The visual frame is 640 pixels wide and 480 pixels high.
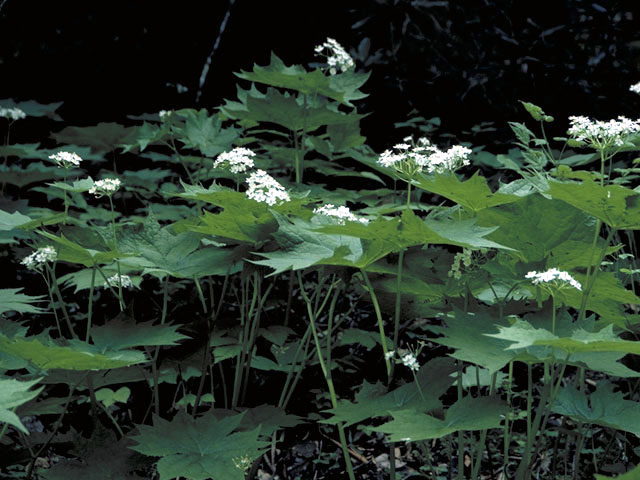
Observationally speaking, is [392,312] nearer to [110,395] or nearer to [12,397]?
[12,397]

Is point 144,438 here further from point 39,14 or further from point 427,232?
point 39,14

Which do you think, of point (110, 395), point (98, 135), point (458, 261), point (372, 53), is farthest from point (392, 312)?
point (372, 53)

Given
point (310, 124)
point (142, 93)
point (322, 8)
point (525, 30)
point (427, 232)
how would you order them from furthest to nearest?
1. point (142, 93)
2. point (322, 8)
3. point (525, 30)
4. point (310, 124)
5. point (427, 232)

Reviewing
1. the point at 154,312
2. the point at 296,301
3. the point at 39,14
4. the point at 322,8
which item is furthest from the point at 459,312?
the point at 39,14

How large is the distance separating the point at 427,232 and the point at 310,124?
55.3 inches

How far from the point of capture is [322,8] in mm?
4609

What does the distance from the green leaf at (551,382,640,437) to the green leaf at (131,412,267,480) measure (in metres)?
0.81

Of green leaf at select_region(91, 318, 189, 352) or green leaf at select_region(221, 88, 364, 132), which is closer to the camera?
green leaf at select_region(91, 318, 189, 352)

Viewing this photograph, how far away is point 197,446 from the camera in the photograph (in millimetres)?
1568

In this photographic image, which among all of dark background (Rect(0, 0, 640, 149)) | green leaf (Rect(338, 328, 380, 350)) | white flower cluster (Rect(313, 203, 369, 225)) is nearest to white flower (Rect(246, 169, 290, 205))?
white flower cluster (Rect(313, 203, 369, 225))

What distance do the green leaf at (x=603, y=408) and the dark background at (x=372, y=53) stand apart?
2.48 m

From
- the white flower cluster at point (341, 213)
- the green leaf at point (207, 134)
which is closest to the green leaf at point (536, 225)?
the white flower cluster at point (341, 213)

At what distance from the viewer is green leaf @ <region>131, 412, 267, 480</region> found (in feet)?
4.76

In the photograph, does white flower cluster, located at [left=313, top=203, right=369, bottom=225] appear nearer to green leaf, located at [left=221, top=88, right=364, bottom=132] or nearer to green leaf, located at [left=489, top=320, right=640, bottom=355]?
green leaf, located at [left=489, top=320, right=640, bottom=355]
